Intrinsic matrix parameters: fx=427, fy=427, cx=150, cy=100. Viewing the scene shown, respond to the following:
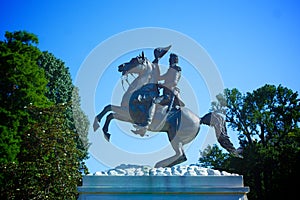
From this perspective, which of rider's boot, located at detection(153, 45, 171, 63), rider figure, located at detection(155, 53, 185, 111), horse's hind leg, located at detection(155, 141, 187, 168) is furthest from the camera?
rider's boot, located at detection(153, 45, 171, 63)

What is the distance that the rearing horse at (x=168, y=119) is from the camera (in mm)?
10156

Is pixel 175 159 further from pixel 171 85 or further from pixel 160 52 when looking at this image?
pixel 160 52

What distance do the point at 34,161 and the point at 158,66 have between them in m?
9.46

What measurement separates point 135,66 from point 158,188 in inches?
122

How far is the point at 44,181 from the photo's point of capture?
17.2 meters

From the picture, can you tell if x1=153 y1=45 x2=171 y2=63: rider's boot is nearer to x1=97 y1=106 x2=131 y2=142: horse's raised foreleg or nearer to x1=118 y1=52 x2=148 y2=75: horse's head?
x1=118 y1=52 x2=148 y2=75: horse's head

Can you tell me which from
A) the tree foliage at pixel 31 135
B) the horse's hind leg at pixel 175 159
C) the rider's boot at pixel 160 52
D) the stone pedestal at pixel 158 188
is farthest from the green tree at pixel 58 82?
the stone pedestal at pixel 158 188

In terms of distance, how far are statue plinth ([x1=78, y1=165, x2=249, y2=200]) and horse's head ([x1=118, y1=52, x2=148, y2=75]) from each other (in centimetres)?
268

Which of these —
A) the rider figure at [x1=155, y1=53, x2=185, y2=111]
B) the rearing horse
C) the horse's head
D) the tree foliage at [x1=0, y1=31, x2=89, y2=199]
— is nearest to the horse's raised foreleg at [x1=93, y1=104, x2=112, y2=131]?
the rearing horse

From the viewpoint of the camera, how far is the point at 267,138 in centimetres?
2739

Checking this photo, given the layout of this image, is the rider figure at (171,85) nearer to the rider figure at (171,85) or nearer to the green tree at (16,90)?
the rider figure at (171,85)

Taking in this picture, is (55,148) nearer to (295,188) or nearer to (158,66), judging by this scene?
(158,66)

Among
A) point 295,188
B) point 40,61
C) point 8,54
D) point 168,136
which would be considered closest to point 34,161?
point 8,54

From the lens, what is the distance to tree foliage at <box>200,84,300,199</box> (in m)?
24.0
